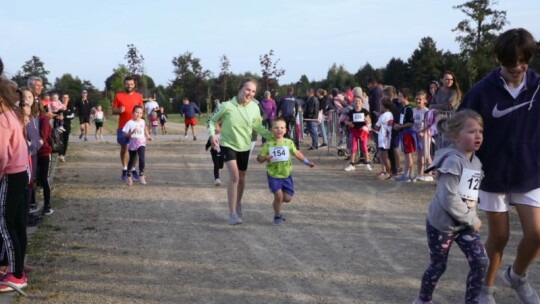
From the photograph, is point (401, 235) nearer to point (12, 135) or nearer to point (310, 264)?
point (310, 264)

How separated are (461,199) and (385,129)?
8506 millimetres

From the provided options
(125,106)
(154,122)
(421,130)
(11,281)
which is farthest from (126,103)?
(154,122)

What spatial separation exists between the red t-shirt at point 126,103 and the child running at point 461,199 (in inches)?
371

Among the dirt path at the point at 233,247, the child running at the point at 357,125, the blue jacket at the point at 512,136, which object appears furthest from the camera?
the child running at the point at 357,125

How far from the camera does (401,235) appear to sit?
25.6 ft

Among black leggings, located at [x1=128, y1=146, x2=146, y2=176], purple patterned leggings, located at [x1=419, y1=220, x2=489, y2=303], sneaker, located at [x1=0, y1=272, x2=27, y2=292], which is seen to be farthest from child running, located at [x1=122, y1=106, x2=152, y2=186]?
purple patterned leggings, located at [x1=419, y1=220, x2=489, y2=303]

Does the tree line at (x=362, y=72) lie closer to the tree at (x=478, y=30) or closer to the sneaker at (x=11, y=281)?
→ the tree at (x=478, y=30)

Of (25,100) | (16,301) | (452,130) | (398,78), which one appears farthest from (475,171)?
Answer: (398,78)

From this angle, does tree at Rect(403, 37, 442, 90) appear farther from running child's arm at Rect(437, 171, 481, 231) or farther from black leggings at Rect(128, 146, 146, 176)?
running child's arm at Rect(437, 171, 481, 231)

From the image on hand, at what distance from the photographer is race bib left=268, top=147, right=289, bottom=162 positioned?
848 cm

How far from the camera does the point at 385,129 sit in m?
13.0

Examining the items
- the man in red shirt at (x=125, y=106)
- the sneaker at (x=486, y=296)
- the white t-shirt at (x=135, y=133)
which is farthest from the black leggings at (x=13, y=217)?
the man in red shirt at (x=125, y=106)

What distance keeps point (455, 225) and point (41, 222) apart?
616 cm

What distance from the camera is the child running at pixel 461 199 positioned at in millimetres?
4520
